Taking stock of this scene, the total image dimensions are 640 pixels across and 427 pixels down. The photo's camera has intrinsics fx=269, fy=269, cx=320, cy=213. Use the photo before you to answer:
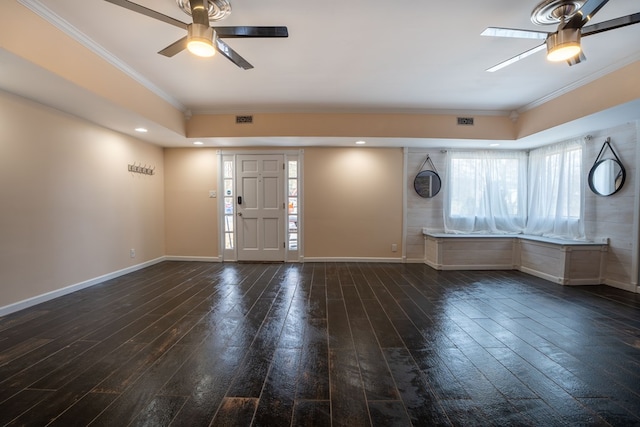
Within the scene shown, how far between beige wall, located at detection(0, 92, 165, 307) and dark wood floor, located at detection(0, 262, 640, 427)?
1.40 ft

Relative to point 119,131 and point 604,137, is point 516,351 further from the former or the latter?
point 119,131

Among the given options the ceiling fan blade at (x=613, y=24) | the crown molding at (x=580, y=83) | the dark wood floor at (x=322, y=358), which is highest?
the crown molding at (x=580, y=83)

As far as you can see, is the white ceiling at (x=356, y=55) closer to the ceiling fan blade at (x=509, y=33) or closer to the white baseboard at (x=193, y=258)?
the ceiling fan blade at (x=509, y=33)

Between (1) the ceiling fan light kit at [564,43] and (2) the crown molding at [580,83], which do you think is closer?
(1) the ceiling fan light kit at [564,43]

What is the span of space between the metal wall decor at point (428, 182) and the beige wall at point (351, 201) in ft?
1.17

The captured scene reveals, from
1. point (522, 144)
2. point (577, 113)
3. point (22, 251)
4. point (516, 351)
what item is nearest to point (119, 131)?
point (22, 251)

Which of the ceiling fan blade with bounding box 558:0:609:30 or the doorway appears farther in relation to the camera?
the doorway

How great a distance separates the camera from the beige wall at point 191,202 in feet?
17.4

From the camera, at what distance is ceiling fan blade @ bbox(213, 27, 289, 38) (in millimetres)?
1945

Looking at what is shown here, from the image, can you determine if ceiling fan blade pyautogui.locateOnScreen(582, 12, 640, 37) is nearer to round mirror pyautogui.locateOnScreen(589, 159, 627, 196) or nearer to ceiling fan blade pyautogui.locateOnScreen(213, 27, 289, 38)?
ceiling fan blade pyautogui.locateOnScreen(213, 27, 289, 38)

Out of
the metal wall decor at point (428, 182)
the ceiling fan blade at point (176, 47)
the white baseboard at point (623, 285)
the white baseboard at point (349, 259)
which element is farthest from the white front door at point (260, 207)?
the white baseboard at point (623, 285)

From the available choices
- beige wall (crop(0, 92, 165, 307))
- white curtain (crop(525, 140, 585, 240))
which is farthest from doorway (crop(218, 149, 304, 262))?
white curtain (crop(525, 140, 585, 240))

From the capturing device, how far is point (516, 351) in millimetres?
2133

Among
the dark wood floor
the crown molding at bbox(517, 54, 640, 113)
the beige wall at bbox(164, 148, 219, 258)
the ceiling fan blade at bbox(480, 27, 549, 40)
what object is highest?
the crown molding at bbox(517, 54, 640, 113)
